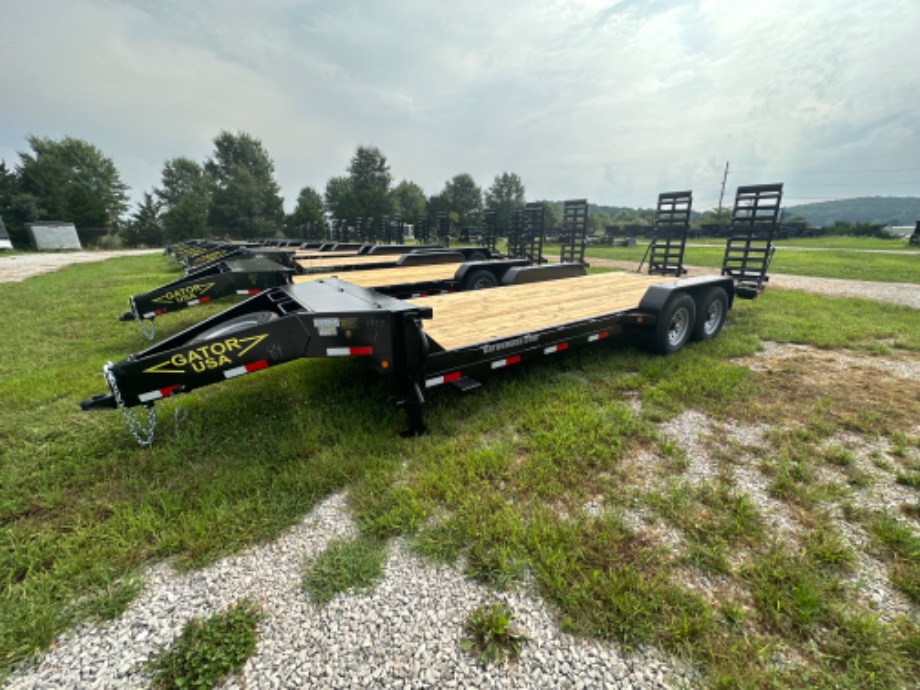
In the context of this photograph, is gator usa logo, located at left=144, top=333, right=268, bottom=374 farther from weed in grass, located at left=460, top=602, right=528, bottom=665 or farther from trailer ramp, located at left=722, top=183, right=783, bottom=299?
trailer ramp, located at left=722, top=183, right=783, bottom=299

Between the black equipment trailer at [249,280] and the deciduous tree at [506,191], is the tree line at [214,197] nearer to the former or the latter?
the deciduous tree at [506,191]

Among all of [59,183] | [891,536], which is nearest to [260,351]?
[891,536]

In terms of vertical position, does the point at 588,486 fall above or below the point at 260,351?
below

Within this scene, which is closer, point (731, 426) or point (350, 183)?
point (731, 426)

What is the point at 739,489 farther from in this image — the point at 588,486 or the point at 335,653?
the point at 335,653

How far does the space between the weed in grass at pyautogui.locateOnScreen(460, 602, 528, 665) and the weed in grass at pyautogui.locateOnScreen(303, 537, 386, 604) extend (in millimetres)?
564

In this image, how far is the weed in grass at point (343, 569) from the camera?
6.88 ft

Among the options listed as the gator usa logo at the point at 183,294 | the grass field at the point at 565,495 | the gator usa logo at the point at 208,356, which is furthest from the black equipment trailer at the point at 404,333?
the gator usa logo at the point at 183,294

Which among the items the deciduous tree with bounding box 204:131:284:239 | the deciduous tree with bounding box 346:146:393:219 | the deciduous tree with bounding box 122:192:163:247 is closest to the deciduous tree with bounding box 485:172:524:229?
the deciduous tree with bounding box 346:146:393:219

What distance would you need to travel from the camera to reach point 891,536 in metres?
2.34

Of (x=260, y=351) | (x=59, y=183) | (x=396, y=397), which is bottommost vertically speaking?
(x=396, y=397)

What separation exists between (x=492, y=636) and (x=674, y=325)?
4.79 m

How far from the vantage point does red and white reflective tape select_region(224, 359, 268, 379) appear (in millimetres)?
2766

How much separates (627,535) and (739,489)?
1.03 meters
